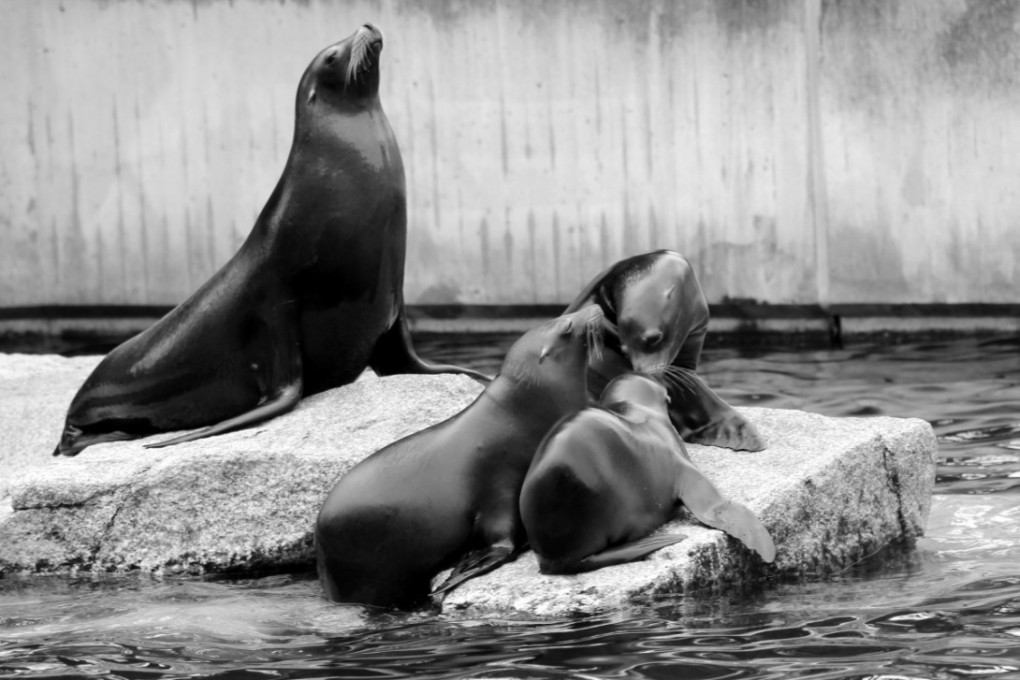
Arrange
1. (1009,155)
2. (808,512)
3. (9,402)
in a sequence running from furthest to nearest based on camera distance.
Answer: (1009,155), (9,402), (808,512)

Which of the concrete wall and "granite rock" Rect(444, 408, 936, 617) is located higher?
the concrete wall

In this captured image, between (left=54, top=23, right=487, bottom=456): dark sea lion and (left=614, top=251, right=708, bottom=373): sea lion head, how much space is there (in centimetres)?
95

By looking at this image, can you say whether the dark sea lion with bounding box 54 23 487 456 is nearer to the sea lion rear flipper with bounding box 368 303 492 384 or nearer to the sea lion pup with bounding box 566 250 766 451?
the sea lion rear flipper with bounding box 368 303 492 384

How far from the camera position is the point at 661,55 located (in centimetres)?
1136

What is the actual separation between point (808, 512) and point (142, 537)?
7.02ft

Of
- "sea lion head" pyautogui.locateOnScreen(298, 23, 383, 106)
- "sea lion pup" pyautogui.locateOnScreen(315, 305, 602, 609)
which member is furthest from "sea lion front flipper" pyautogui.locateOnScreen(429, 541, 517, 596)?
"sea lion head" pyautogui.locateOnScreen(298, 23, 383, 106)

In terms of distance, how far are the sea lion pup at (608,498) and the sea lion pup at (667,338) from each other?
0.71m

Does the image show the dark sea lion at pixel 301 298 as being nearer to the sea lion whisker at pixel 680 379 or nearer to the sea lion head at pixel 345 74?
the sea lion head at pixel 345 74

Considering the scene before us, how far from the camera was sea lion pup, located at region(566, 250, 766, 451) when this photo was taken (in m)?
5.53

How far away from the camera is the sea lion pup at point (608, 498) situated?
177 inches

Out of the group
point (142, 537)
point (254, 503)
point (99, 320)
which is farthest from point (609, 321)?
point (99, 320)

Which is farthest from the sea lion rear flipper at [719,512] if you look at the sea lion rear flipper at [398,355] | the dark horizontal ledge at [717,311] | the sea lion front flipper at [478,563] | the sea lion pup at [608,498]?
the dark horizontal ledge at [717,311]

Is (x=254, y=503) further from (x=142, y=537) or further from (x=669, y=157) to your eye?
(x=669, y=157)

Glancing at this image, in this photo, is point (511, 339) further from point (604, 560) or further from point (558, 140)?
point (604, 560)
